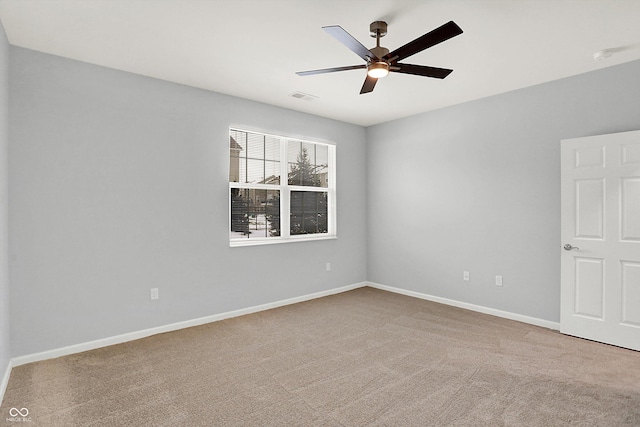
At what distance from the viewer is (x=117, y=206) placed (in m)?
3.38

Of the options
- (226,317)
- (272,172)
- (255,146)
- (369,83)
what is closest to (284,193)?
(272,172)

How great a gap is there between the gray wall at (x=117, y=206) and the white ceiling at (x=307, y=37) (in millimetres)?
311

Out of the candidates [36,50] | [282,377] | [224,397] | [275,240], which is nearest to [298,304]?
[275,240]

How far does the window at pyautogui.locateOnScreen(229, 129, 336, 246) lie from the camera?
437cm

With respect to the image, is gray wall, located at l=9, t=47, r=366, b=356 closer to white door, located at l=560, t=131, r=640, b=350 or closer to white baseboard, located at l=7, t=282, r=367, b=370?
white baseboard, located at l=7, t=282, r=367, b=370

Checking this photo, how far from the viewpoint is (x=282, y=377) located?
8.77ft

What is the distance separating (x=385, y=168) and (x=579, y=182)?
2578 mm

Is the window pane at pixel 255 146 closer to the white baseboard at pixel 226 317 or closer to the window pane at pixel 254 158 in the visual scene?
the window pane at pixel 254 158

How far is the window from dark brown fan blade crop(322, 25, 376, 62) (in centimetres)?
233

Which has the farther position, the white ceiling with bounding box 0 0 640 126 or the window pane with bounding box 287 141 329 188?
the window pane with bounding box 287 141 329 188

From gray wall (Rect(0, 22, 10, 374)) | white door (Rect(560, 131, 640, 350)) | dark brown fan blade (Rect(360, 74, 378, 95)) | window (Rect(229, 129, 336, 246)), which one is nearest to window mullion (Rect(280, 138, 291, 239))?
window (Rect(229, 129, 336, 246))

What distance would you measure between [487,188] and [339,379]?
9.82 ft

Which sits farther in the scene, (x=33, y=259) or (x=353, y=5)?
(x=33, y=259)

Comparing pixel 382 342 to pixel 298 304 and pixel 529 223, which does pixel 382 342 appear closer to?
pixel 298 304
